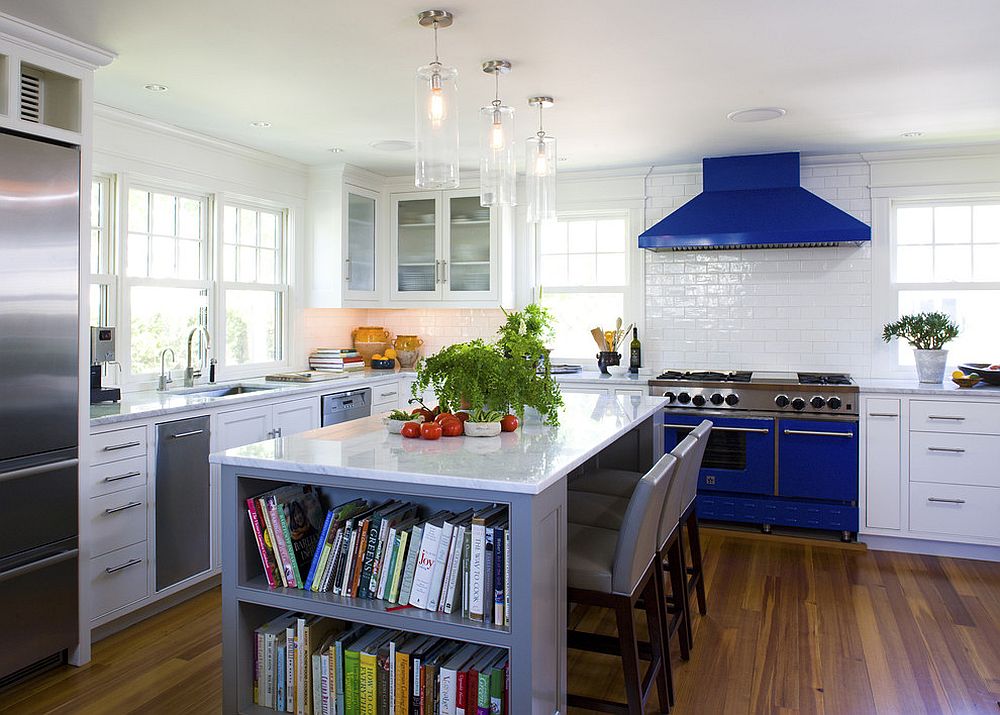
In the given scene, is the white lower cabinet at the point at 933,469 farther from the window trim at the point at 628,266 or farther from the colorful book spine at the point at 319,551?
the colorful book spine at the point at 319,551

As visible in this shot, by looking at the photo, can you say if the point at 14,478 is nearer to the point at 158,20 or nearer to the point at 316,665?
the point at 316,665

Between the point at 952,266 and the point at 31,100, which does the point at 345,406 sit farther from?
the point at 952,266

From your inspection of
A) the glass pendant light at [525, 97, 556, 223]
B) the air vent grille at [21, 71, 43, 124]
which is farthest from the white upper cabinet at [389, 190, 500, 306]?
the air vent grille at [21, 71, 43, 124]

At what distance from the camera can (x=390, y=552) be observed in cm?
237

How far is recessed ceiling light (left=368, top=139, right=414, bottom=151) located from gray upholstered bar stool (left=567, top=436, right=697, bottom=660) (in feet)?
9.42

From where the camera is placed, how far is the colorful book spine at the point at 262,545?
2.47 m

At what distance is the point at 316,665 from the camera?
96.0 inches

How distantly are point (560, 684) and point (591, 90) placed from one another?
9.28 ft

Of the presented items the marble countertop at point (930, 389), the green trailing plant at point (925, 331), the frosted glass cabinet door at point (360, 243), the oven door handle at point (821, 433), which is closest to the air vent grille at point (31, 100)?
the frosted glass cabinet door at point (360, 243)

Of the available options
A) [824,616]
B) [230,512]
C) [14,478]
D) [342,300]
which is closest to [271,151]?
[342,300]

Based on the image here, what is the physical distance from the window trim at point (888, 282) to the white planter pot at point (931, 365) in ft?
1.29

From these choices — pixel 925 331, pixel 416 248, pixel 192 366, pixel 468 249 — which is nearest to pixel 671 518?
pixel 925 331

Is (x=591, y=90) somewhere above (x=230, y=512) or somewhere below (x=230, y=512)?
above

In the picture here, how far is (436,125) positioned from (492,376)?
0.92m
